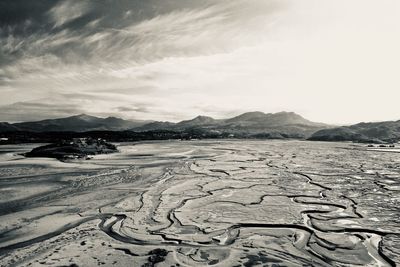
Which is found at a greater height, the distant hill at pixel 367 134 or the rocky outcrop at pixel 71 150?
the distant hill at pixel 367 134

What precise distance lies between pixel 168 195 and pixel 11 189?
194 inches

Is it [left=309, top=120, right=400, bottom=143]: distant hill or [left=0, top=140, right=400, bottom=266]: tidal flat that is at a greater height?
[left=309, top=120, right=400, bottom=143]: distant hill

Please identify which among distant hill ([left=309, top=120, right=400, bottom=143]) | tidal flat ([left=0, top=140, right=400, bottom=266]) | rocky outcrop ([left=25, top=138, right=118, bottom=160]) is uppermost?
distant hill ([left=309, top=120, right=400, bottom=143])

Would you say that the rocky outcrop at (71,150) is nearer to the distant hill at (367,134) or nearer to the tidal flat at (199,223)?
the tidal flat at (199,223)

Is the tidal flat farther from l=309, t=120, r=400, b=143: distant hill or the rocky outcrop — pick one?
l=309, t=120, r=400, b=143: distant hill

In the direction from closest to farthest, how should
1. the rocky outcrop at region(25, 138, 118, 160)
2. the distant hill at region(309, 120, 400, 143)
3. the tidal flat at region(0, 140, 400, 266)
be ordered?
the tidal flat at region(0, 140, 400, 266), the rocky outcrop at region(25, 138, 118, 160), the distant hill at region(309, 120, 400, 143)

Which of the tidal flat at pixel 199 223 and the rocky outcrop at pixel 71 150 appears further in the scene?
the rocky outcrop at pixel 71 150

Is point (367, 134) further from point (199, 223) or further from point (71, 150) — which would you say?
point (199, 223)

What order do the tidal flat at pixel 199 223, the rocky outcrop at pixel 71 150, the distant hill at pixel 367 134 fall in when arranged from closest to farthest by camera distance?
the tidal flat at pixel 199 223, the rocky outcrop at pixel 71 150, the distant hill at pixel 367 134

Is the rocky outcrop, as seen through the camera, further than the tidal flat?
Yes

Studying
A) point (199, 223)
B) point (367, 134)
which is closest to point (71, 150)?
point (199, 223)

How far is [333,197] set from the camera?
8.16 m

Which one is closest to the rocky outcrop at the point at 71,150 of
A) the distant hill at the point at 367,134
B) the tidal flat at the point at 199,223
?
the tidal flat at the point at 199,223

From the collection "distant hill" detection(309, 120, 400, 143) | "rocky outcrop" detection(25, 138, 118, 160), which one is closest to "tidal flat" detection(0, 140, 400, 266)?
"rocky outcrop" detection(25, 138, 118, 160)
